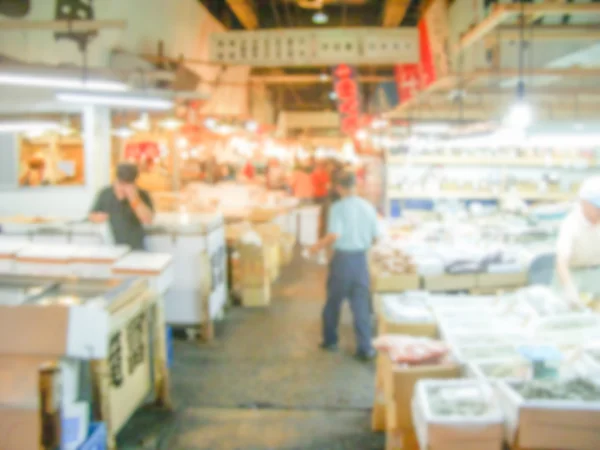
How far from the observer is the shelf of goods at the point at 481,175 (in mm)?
13070

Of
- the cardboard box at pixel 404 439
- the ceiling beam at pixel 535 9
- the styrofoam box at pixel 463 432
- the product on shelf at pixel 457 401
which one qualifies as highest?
the ceiling beam at pixel 535 9

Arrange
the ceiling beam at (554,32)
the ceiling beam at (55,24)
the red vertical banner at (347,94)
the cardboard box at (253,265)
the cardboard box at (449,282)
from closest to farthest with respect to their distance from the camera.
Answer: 1. the ceiling beam at (55,24)
2. the ceiling beam at (554,32)
3. the cardboard box at (449,282)
4. the cardboard box at (253,265)
5. the red vertical banner at (347,94)

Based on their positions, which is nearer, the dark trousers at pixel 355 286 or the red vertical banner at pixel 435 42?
the dark trousers at pixel 355 286

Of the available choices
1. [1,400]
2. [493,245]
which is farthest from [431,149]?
[1,400]

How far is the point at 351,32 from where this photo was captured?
38.7 feet

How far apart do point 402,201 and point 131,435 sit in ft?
31.0

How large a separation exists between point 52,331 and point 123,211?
3.87 metres

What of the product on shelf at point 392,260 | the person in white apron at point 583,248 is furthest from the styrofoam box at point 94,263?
the person in white apron at point 583,248

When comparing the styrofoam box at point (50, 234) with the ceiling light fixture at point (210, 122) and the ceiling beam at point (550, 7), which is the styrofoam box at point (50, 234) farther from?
the ceiling beam at point (550, 7)

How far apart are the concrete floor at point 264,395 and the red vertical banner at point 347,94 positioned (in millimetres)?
6833

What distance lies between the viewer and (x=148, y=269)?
210 inches

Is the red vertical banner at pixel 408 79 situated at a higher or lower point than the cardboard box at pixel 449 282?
higher

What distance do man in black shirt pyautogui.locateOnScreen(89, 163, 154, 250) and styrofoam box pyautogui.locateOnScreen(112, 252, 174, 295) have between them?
1693 mm

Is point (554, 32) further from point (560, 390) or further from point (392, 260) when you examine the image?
point (560, 390)
